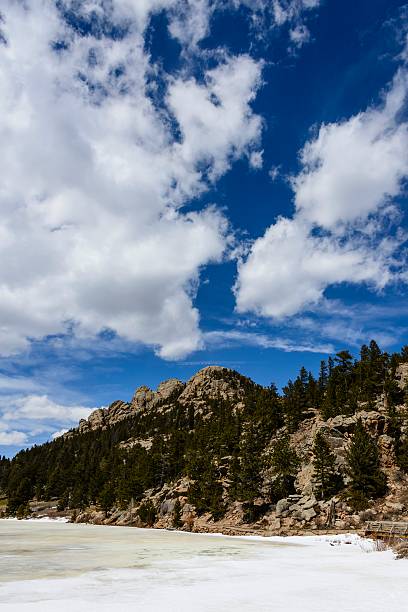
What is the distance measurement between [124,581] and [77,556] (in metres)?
8.67

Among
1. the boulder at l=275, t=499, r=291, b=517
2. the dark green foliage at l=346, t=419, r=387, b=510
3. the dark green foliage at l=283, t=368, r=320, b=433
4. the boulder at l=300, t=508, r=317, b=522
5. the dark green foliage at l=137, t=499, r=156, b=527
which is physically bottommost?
the dark green foliage at l=137, t=499, r=156, b=527

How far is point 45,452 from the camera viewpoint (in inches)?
6634

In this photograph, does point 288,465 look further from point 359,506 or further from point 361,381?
point 361,381

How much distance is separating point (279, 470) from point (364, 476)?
44.0 feet

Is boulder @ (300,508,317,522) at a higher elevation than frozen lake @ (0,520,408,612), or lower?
higher

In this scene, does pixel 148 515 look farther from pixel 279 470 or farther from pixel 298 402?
pixel 298 402

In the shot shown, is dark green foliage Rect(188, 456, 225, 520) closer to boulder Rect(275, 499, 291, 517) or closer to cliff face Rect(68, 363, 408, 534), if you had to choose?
cliff face Rect(68, 363, 408, 534)

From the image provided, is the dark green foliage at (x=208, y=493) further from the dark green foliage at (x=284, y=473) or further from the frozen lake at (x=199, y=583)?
the frozen lake at (x=199, y=583)

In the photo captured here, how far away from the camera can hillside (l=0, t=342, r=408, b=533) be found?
4947cm

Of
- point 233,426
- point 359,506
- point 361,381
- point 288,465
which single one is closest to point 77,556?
point 359,506

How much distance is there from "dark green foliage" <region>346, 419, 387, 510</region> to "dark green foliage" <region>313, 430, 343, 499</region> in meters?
2.05

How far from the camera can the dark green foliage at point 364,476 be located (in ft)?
153

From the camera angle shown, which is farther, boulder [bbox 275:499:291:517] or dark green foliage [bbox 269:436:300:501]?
dark green foliage [bbox 269:436:300:501]

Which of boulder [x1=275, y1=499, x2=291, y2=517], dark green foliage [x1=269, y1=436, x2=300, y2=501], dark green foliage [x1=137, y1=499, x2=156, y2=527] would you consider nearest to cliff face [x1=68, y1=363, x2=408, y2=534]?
boulder [x1=275, y1=499, x2=291, y2=517]
